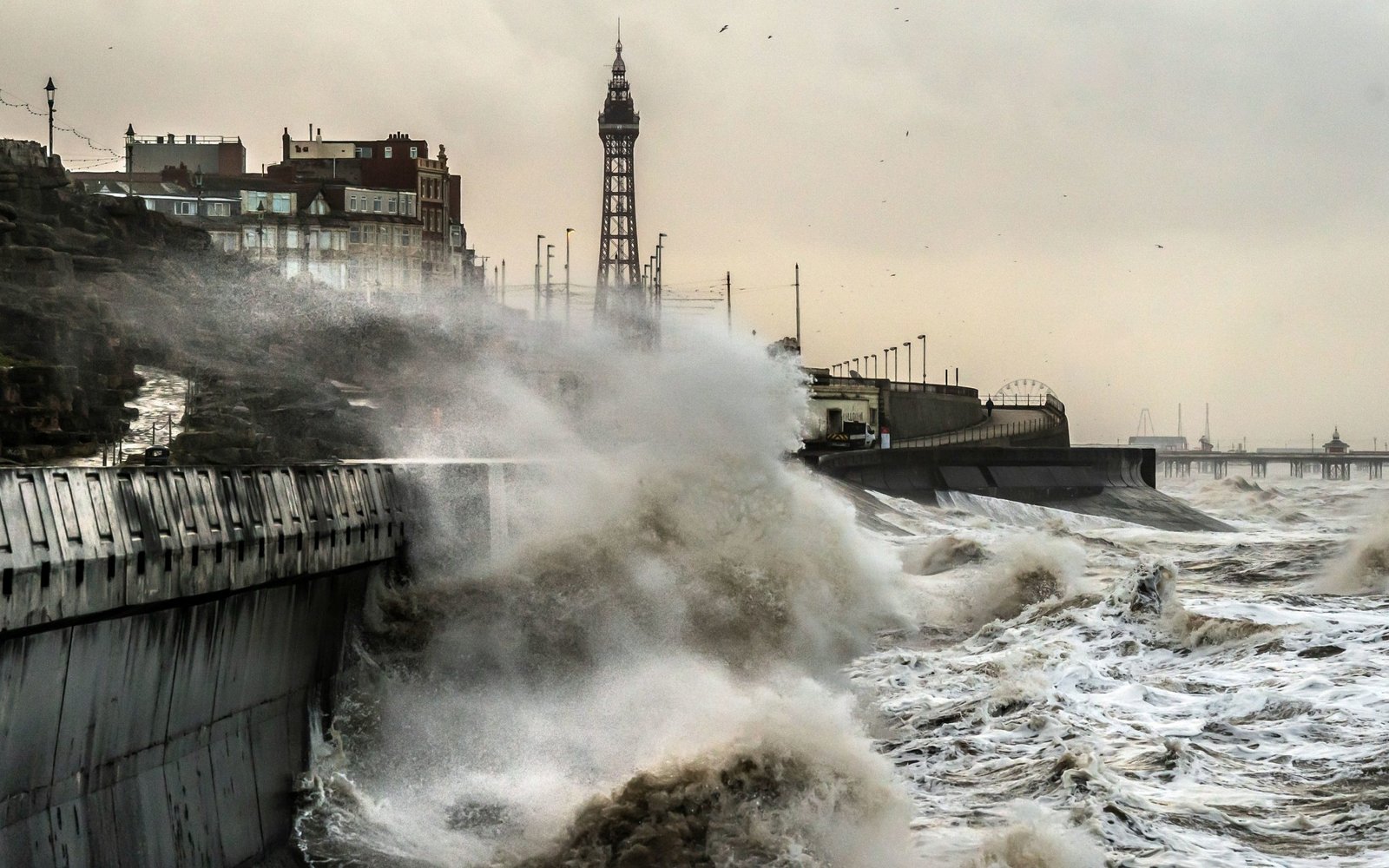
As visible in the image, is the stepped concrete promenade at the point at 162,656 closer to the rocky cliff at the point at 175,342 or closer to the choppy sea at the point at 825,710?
the choppy sea at the point at 825,710

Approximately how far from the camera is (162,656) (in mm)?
13969

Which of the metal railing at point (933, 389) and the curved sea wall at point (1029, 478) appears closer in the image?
the curved sea wall at point (1029, 478)

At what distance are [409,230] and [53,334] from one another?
57.0 meters

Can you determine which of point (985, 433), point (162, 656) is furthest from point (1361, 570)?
point (985, 433)

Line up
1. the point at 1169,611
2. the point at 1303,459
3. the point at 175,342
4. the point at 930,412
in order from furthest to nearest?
the point at 1303,459 → the point at 930,412 → the point at 175,342 → the point at 1169,611

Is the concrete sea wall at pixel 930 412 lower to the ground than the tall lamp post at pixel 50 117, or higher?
lower

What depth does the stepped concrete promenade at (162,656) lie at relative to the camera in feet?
38.8

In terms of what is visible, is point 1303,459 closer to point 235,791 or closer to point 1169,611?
point 1169,611

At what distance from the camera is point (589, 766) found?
17328 millimetres

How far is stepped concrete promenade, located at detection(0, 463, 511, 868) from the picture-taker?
11812mm

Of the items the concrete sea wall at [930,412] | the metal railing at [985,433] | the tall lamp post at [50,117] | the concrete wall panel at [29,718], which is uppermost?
the tall lamp post at [50,117]

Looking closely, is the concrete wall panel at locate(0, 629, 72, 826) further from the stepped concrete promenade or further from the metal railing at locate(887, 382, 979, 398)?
the metal railing at locate(887, 382, 979, 398)

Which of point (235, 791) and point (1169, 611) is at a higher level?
point (1169, 611)

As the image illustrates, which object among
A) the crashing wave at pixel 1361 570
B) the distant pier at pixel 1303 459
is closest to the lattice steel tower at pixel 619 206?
the crashing wave at pixel 1361 570
